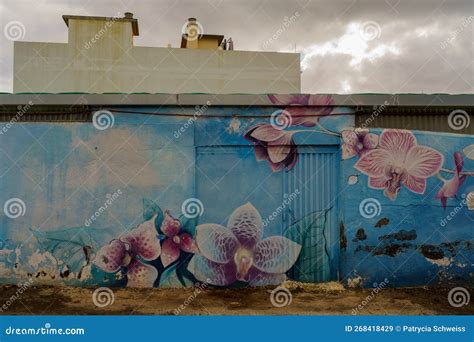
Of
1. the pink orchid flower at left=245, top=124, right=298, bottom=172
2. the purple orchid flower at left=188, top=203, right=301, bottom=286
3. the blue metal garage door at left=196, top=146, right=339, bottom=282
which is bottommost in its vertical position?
the purple orchid flower at left=188, top=203, right=301, bottom=286

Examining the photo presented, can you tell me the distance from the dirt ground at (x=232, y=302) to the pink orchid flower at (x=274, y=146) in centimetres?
202

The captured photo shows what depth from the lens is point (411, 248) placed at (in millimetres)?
8172

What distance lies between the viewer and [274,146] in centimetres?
824

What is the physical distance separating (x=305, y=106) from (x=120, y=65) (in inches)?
605

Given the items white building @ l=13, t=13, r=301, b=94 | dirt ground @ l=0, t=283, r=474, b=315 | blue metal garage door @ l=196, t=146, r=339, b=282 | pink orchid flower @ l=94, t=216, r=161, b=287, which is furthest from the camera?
white building @ l=13, t=13, r=301, b=94

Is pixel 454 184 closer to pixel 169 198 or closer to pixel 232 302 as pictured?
pixel 232 302

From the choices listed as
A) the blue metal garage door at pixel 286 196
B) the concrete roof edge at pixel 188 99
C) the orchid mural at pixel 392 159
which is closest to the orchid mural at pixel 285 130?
the blue metal garage door at pixel 286 196

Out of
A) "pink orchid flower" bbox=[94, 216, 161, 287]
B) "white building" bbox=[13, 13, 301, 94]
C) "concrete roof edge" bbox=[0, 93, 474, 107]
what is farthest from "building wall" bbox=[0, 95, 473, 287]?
"white building" bbox=[13, 13, 301, 94]

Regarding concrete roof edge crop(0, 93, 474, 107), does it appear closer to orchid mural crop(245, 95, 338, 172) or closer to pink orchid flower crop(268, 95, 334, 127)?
pink orchid flower crop(268, 95, 334, 127)

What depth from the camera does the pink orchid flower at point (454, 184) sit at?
827 cm

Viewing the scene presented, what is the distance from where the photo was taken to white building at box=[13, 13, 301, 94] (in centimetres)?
2147

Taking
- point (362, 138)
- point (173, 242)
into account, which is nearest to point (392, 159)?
point (362, 138)

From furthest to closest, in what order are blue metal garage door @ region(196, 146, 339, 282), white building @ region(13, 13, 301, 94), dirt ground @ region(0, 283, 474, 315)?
1. white building @ region(13, 13, 301, 94)
2. blue metal garage door @ region(196, 146, 339, 282)
3. dirt ground @ region(0, 283, 474, 315)

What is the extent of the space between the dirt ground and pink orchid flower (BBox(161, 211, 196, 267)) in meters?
0.54
